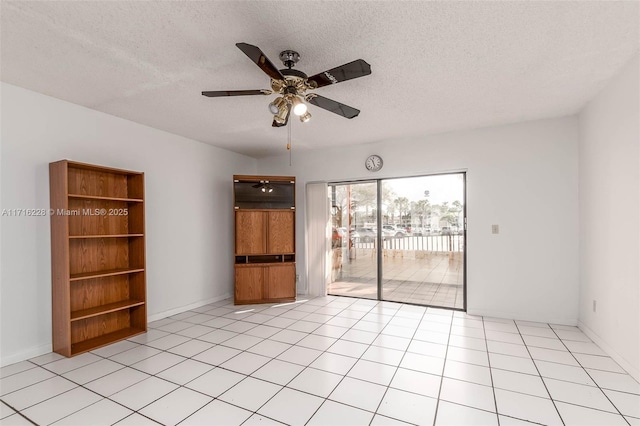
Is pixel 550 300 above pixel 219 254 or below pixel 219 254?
below

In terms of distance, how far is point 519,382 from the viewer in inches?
96.7

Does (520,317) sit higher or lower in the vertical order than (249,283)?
lower

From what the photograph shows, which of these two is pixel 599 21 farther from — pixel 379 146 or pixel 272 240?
pixel 272 240

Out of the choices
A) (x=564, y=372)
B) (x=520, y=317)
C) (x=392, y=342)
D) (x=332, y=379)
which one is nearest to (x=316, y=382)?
(x=332, y=379)

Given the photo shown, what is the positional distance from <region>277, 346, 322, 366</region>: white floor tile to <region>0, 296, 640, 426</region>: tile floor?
0.02 m

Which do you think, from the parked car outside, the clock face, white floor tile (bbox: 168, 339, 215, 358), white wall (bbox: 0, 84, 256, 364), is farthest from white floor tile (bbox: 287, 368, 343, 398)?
the clock face

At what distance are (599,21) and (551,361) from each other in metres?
2.84

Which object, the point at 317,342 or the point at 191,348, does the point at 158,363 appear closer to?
the point at 191,348

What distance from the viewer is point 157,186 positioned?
4.15 metres

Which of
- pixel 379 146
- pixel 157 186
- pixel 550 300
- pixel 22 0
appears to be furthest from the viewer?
pixel 379 146

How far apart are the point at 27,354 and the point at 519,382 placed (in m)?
4.56

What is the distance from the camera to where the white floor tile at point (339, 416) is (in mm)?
1985

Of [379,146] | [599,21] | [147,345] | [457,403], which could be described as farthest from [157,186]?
[599,21]

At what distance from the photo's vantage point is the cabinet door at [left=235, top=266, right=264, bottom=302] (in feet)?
15.8
